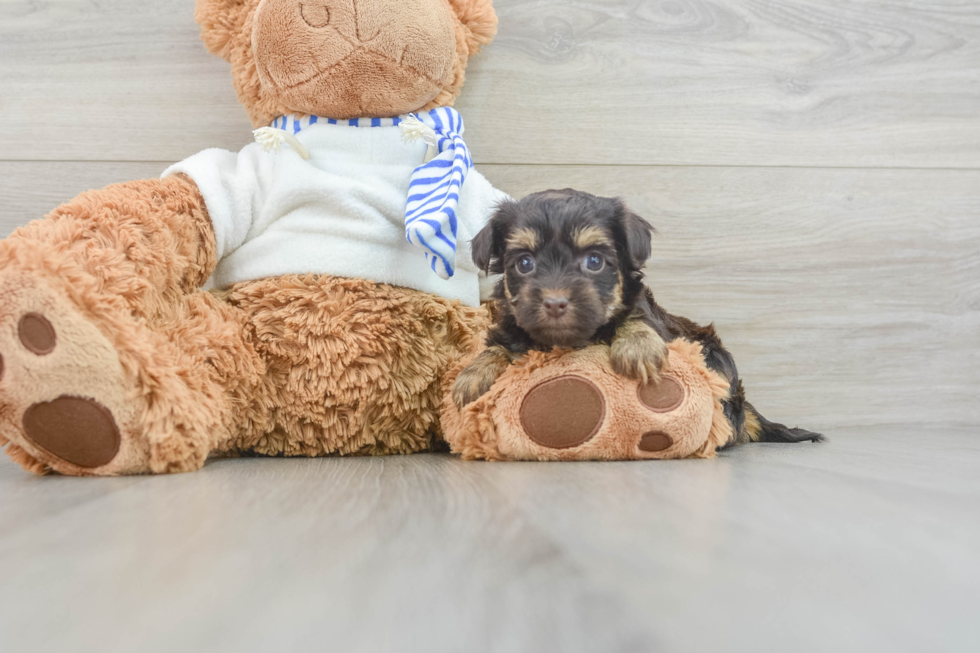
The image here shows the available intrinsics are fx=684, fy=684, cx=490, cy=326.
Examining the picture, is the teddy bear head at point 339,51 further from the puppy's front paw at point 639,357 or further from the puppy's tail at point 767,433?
the puppy's tail at point 767,433

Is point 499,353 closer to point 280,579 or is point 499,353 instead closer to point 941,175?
point 280,579

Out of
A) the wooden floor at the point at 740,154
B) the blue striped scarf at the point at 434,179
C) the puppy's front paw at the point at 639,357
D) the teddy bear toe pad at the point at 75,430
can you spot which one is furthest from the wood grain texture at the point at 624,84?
the teddy bear toe pad at the point at 75,430

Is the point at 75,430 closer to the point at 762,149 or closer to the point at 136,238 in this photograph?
the point at 136,238

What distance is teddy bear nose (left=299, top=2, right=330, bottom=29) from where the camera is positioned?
1.23 meters

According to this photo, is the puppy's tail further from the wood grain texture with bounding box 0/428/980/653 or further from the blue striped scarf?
the blue striped scarf

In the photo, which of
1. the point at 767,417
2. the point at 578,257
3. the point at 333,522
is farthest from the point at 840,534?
the point at 767,417

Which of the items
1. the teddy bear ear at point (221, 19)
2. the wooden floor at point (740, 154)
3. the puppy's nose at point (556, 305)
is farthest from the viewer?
the wooden floor at point (740, 154)

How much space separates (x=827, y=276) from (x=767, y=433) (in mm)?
487

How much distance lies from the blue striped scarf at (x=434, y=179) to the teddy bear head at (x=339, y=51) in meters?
0.03

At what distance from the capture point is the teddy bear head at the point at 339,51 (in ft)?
4.05

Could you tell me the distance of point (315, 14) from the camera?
1231mm

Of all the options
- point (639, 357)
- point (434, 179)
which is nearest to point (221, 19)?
point (434, 179)

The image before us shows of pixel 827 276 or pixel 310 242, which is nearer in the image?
pixel 310 242

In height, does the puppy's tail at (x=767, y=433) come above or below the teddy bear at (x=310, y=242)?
below
